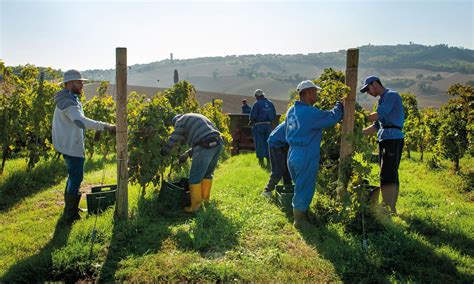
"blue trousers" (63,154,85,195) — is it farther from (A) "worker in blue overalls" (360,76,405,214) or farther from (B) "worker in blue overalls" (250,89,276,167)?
(B) "worker in blue overalls" (250,89,276,167)

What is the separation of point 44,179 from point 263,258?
592 centimetres

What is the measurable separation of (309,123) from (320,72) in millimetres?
121113

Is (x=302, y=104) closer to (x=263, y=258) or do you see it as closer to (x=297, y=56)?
(x=263, y=258)

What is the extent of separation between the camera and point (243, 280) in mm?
3789

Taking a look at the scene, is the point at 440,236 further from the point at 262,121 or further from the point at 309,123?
the point at 262,121

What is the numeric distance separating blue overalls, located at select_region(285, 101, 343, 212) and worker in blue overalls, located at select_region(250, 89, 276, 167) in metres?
5.13

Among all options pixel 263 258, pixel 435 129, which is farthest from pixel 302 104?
pixel 435 129

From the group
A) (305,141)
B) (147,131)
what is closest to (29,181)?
(147,131)

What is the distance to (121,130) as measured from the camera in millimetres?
5098

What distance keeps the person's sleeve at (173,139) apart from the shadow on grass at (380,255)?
2.28 meters

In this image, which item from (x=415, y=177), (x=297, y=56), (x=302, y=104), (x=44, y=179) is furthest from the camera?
(x=297, y=56)

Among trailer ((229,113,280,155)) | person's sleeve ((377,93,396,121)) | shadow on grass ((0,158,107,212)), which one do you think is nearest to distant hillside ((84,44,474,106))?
trailer ((229,113,280,155))

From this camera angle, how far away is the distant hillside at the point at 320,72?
90.4 metres

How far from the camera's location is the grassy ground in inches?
155
